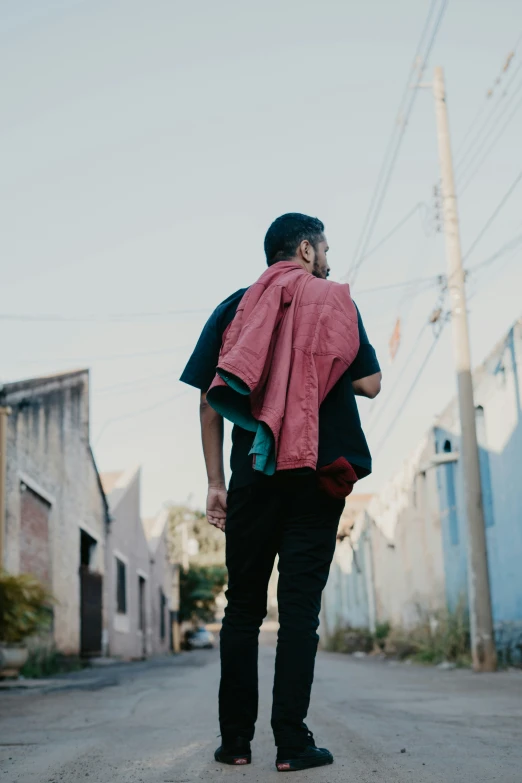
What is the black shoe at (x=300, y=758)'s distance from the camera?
2.56 metres

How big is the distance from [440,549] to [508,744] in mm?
12364

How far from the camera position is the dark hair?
121 inches

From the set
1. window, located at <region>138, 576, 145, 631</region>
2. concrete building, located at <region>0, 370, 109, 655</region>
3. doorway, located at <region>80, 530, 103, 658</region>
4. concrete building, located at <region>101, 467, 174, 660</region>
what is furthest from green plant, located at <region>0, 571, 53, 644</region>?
window, located at <region>138, 576, 145, 631</region>

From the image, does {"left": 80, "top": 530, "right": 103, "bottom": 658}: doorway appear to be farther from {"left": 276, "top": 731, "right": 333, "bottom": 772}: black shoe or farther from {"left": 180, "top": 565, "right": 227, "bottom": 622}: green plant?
{"left": 180, "top": 565, "right": 227, "bottom": 622}: green plant

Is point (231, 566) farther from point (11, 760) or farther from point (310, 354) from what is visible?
point (11, 760)

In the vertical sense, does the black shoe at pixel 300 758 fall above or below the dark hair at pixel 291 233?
below

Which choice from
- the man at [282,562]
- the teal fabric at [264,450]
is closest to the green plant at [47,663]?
the man at [282,562]

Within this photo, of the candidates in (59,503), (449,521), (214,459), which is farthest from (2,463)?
(214,459)

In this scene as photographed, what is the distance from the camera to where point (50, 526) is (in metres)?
14.9

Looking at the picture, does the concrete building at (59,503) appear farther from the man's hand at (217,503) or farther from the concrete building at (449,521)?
the man's hand at (217,503)

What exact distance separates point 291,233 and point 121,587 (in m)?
21.1

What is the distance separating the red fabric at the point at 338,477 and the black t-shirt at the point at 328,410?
26mm

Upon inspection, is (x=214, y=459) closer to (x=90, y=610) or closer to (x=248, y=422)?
(x=248, y=422)

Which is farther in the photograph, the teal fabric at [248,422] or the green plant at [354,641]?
the green plant at [354,641]
